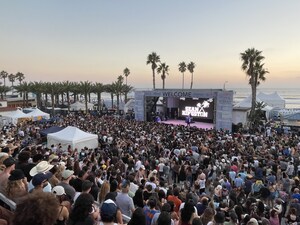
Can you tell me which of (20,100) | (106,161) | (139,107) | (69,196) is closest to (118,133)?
(106,161)

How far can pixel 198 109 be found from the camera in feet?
103

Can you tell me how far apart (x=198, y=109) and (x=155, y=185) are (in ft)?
81.1

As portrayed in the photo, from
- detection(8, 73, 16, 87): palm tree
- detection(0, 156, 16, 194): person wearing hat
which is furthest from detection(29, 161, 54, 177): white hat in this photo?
detection(8, 73, 16, 87): palm tree

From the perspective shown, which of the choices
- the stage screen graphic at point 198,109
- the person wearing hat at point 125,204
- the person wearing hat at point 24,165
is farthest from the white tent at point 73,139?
the stage screen graphic at point 198,109

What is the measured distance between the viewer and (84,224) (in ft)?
9.54

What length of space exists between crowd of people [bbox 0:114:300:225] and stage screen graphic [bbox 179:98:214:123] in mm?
9595

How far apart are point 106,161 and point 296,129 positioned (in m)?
20.6

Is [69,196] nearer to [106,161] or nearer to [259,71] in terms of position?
[106,161]

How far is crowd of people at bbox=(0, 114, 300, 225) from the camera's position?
10.5ft

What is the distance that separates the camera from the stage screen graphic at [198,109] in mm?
30047

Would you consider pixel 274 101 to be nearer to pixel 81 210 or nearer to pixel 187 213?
pixel 187 213

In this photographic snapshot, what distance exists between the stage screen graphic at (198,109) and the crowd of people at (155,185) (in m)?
9.59

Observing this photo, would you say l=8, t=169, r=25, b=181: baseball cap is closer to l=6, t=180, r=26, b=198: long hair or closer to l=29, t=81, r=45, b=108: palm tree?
l=6, t=180, r=26, b=198: long hair

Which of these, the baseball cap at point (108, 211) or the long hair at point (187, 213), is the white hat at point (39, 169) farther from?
the long hair at point (187, 213)
